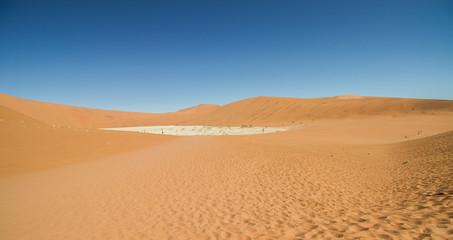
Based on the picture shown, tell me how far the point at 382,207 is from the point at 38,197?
10.2 metres

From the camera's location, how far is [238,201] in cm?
573

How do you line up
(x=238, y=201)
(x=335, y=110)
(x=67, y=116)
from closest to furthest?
(x=238, y=201), (x=335, y=110), (x=67, y=116)

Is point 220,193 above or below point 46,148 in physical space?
below

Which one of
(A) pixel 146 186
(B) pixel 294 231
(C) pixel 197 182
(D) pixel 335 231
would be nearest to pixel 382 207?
(D) pixel 335 231

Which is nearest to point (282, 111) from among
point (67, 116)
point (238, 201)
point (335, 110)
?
point (335, 110)

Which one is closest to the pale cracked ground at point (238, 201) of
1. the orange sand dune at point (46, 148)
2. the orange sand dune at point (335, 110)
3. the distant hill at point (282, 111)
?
the orange sand dune at point (46, 148)

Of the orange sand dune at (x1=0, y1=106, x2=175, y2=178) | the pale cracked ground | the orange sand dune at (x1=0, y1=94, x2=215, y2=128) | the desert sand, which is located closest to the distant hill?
the orange sand dune at (x1=0, y1=94, x2=215, y2=128)

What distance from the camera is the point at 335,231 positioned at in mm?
3799

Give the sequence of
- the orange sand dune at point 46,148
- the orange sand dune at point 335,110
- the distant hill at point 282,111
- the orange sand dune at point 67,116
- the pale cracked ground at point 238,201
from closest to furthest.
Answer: the pale cracked ground at point 238,201 < the orange sand dune at point 46,148 < the orange sand dune at point 335,110 < the distant hill at point 282,111 < the orange sand dune at point 67,116

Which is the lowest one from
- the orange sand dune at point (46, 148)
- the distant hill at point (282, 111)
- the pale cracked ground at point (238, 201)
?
the pale cracked ground at point (238, 201)

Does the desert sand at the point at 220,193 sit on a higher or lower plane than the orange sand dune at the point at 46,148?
lower

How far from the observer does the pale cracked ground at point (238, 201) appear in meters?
4.06

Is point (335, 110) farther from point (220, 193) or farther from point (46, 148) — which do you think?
point (46, 148)

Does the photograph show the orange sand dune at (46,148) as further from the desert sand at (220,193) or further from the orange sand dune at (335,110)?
the orange sand dune at (335,110)
